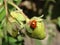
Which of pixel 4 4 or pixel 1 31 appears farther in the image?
pixel 1 31

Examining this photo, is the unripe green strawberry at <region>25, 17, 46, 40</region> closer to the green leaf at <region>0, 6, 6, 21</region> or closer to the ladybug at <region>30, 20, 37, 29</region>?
the ladybug at <region>30, 20, 37, 29</region>

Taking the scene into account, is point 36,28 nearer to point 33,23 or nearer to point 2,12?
point 33,23

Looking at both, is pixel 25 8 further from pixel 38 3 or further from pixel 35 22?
pixel 35 22

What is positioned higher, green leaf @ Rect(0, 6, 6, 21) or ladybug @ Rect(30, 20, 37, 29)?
green leaf @ Rect(0, 6, 6, 21)

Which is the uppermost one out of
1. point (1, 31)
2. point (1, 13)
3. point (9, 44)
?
point (1, 13)

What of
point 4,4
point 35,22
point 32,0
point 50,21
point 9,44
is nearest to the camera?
point 35,22

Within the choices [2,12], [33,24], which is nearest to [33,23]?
Answer: [33,24]

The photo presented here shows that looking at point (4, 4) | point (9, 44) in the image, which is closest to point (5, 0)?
point (4, 4)

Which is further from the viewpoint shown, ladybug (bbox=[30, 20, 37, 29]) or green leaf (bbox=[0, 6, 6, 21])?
green leaf (bbox=[0, 6, 6, 21])

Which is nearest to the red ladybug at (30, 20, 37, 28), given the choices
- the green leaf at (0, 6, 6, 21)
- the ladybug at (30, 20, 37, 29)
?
the ladybug at (30, 20, 37, 29)
